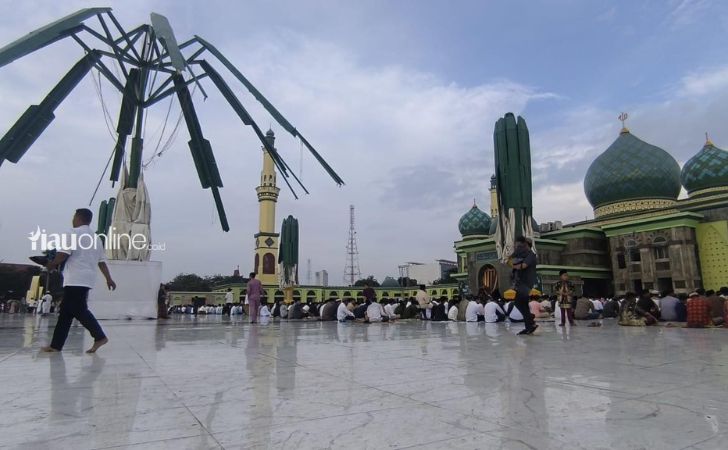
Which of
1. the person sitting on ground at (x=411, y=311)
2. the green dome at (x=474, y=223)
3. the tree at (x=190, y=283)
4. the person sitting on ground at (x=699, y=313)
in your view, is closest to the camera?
the person sitting on ground at (x=699, y=313)

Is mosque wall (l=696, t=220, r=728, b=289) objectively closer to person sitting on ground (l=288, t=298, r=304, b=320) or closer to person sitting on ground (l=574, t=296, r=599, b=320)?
person sitting on ground (l=574, t=296, r=599, b=320)

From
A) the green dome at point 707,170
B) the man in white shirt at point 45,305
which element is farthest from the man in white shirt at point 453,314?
the green dome at point 707,170

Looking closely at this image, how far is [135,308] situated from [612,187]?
3173 cm

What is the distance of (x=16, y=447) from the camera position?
166 cm

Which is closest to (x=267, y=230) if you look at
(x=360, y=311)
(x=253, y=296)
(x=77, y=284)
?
(x=360, y=311)

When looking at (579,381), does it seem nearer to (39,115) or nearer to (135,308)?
(135,308)

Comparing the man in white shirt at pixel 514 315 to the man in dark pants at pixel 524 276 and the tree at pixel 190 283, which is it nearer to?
the man in dark pants at pixel 524 276

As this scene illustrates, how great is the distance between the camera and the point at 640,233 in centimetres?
2902

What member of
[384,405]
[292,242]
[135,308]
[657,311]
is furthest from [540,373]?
[292,242]

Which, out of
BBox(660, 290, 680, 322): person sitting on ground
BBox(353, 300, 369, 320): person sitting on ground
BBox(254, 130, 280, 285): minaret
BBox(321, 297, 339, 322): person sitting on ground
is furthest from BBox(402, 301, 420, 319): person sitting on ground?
BBox(254, 130, 280, 285): minaret

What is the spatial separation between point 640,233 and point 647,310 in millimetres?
21844

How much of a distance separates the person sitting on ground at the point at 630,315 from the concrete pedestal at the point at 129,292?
11.8 meters

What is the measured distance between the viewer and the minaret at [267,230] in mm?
47812

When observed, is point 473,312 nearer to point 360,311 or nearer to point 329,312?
point 360,311
